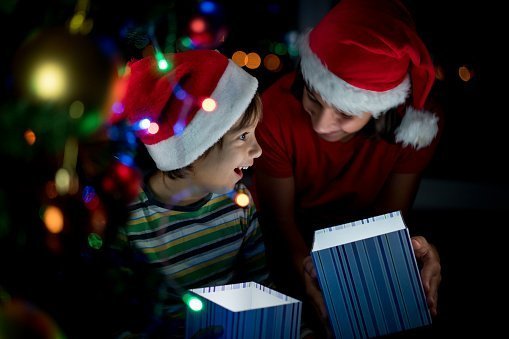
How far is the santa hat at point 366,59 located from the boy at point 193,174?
229mm

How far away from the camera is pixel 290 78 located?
184 centimetres

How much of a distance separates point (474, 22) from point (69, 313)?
80.4 inches

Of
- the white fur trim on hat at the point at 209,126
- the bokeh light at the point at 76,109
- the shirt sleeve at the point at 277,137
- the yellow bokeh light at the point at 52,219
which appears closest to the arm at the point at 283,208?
the shirt sleeve at the point at 277,137

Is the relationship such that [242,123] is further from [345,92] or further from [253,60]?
[253,60]

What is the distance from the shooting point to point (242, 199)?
62.1 inches

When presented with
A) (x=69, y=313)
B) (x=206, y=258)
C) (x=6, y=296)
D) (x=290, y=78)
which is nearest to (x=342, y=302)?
(x=206, y=258)

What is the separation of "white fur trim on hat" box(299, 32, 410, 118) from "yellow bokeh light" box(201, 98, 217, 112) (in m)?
0.34

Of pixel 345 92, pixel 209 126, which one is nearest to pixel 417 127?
pixel 345 92

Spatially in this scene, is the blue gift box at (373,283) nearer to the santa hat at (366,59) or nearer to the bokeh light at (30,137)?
the santa hat at (366,59)

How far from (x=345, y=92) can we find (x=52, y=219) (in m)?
0.83

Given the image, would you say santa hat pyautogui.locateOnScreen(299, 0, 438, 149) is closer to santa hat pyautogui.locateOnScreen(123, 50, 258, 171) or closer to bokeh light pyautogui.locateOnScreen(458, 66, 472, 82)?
santa hat pyautogui.locateOnScreen(123, 50, 258, 171)

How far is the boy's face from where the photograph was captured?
1405 mm

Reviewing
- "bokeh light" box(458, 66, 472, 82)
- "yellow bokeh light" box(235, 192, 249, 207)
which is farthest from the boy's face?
"bokeh light" box(458, 66, 472, 82)

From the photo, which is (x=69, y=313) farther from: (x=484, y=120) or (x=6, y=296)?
(x=484, y=120)
